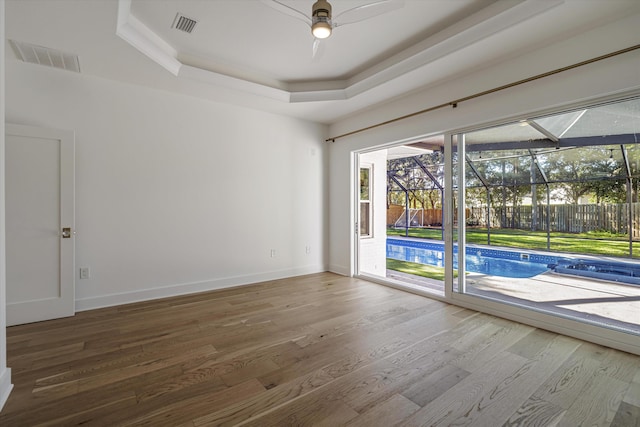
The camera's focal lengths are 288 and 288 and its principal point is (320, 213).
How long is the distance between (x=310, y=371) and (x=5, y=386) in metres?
1.87

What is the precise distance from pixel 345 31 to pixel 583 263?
10.7 feet

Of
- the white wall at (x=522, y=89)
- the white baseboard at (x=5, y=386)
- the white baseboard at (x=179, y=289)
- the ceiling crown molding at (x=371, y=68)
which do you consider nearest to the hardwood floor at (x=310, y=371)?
the white baseboard at (x=5, y=386)

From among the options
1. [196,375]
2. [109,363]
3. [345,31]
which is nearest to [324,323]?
[196,375]

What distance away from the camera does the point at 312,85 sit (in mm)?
4008

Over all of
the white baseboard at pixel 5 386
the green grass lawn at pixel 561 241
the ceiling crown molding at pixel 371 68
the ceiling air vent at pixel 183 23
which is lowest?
the white baseboard at pixel 5 386

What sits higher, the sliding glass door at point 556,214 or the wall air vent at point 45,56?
the wall air vent at point 45,56

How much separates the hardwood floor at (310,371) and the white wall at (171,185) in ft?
2.22

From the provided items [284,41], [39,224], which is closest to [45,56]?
[39,224]

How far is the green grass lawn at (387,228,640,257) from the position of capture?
253 cm

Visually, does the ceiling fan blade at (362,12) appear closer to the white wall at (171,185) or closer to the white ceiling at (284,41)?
the white ceiling at (284,41)

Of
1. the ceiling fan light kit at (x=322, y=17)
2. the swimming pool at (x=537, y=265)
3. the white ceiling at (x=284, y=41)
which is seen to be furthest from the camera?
the swimming pool at (x=537, y=265)

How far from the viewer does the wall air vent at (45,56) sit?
262cm

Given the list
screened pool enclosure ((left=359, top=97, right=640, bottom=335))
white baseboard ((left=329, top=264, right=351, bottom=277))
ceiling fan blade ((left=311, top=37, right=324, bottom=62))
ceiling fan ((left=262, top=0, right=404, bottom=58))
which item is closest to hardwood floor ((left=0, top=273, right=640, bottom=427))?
screened pool enclosure ((left=359, top=97, right=640, bottom=335))

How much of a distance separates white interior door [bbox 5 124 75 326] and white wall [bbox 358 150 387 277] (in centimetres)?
423
